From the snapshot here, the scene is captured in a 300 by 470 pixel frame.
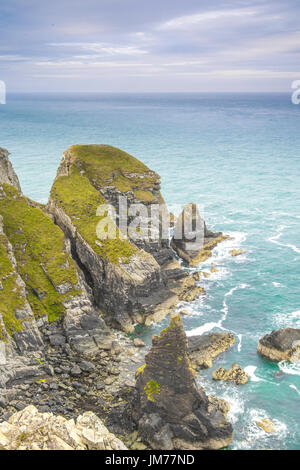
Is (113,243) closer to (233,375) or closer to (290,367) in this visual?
(233,375)

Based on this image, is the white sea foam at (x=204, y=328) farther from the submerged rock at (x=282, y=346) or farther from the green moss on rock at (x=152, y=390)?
the green moss on rock at (x=152, y=390)

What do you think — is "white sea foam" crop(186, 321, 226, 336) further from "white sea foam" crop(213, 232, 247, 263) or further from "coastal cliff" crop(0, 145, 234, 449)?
"white sea foam" crop(213, 232, 247, 263)

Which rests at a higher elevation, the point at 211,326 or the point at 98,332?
the point at 98,332

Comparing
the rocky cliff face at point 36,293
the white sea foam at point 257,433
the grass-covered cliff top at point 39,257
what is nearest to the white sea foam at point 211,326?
the rocky cliff face at point 36,293

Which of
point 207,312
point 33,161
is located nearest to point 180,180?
point 33,161

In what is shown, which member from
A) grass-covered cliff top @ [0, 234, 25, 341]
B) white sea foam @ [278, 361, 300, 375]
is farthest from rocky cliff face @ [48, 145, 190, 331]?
white sea foam @ [278, 361, 300, 375]

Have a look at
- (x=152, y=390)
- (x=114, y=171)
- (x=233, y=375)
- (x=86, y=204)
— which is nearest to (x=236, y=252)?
(x=114, y=171)

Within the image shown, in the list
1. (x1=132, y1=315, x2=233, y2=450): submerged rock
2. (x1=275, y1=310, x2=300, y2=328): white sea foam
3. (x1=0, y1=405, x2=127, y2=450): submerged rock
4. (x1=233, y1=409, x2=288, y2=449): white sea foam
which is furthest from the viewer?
(x1=275, y1=310, x2=300, y2=328): white sea foam
